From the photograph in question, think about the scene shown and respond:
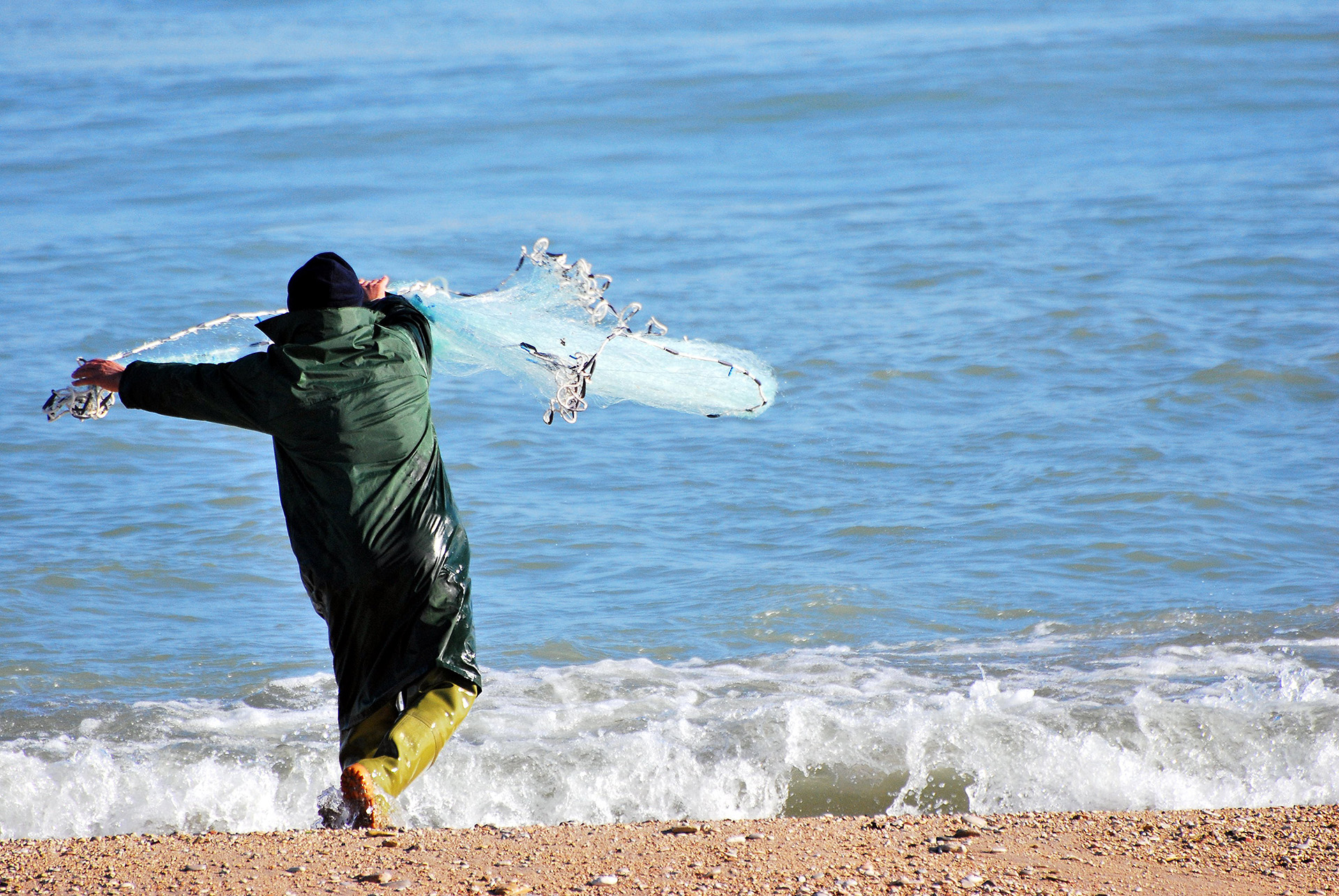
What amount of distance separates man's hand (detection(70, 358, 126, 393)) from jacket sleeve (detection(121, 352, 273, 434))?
0.06 meters

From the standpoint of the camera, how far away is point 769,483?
8000 mm

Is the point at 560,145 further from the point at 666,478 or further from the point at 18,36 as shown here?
the point at 18,36

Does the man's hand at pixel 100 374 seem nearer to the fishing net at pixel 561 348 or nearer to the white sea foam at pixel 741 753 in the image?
the fishing net at pixel 561 348

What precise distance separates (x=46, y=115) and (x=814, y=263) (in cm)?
1410

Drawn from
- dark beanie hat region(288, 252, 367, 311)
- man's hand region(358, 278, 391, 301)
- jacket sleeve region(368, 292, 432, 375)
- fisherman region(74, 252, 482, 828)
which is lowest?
fisherman region(74, 252, 482, 828)

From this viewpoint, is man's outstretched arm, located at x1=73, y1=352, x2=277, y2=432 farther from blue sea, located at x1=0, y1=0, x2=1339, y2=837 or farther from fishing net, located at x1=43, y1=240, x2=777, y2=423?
blue sea, located at x1=0, y1=0, x2=1339, y2=837

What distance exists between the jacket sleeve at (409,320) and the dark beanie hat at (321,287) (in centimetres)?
28

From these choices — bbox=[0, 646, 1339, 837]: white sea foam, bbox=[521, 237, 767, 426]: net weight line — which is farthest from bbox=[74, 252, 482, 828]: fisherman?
bbox=[0, 646, 1339, 837]: white sea foam

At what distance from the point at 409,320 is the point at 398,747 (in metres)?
1.21

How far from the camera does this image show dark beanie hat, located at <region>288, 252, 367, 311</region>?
346cm

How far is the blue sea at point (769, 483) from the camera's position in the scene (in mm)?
4902

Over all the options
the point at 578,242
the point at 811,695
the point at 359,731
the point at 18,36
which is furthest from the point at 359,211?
the point at 18,36

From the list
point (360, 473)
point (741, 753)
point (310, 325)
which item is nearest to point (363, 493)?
point (360, 473)

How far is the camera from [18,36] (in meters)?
29.2
